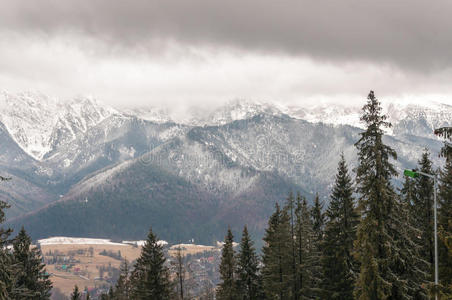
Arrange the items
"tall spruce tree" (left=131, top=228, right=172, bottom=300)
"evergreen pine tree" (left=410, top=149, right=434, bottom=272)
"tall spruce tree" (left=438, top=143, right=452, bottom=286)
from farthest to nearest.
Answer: "tall spruce tree" (left=131, top=228, right=172, bottom=300)
"evergreen pine tree" (left=410, top=149, right=434, bottom=272)
"tall spruce tree" (left=438, top=143, right=452, bottom=286)

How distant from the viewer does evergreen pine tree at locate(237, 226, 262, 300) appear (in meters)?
60.3

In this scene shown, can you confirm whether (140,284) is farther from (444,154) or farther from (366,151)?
(444,154)

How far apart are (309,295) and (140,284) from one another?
22.1 m

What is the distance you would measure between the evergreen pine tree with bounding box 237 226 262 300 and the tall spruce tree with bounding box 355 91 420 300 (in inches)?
1147

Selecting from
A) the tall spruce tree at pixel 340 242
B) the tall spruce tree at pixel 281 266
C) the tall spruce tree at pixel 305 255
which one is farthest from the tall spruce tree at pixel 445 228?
the tall spruce tree at pixel 281 266

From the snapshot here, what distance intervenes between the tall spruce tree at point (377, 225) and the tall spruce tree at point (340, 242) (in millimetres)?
10701

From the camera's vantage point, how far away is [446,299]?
22.5 metres

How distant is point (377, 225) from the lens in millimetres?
30719

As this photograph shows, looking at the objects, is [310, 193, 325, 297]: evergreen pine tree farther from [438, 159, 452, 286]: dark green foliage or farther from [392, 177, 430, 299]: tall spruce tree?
[392, 177, 430, 299]: tall spruce tree

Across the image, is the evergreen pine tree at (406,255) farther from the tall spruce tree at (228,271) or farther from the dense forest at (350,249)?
the tall spruce tree at (228,271)

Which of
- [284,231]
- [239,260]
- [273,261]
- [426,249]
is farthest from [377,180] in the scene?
[239,260]

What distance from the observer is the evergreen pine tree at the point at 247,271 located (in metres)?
60.3

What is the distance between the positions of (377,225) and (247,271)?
33.0m

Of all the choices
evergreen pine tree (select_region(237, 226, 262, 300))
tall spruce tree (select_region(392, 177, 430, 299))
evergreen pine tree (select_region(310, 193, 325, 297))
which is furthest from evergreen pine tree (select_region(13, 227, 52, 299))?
tall spruce tree (select_region(392, 177, 430, 299))
